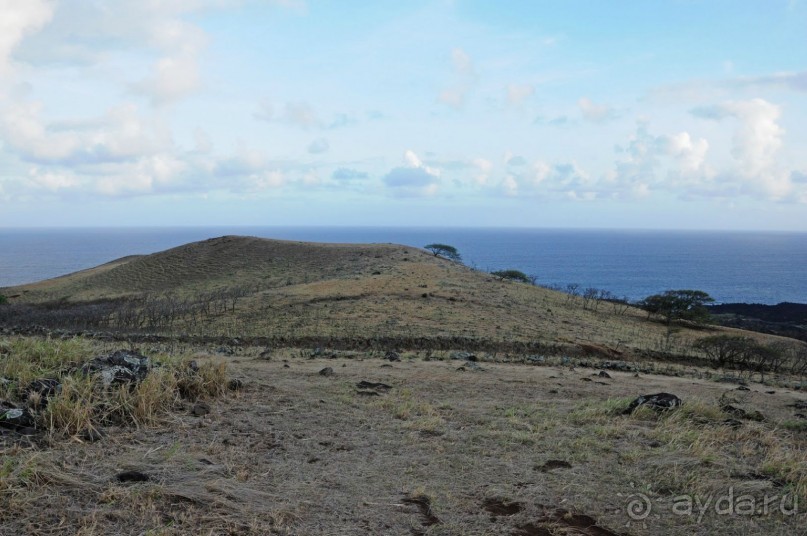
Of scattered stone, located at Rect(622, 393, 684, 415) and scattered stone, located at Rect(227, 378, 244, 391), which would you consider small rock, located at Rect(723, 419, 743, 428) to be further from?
scattered stone, located at Rect(227, 378, 244, 391)

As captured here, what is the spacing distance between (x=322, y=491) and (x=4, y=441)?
3534mm

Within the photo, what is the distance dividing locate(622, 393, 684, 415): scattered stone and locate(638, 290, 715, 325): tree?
3123 cm

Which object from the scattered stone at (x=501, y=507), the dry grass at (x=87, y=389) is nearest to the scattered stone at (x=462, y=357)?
the dry grass at (x=87, y=389)

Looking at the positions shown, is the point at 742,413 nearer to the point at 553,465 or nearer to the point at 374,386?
the point at 553,465

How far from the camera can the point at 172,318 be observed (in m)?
24.4

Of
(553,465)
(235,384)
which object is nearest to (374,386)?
(235,384)

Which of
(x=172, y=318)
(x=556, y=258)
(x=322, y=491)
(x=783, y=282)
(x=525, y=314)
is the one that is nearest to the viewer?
(x=322, y=491)

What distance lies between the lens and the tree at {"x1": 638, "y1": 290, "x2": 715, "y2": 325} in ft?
124

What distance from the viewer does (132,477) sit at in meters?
5.36

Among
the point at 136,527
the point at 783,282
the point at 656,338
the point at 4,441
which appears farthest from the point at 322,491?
the point at 783,282

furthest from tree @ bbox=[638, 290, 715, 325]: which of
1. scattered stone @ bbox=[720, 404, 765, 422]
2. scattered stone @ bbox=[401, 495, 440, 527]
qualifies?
scattered stone @ bbox=[401, 495, 440, 527]

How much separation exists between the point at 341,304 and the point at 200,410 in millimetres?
19389

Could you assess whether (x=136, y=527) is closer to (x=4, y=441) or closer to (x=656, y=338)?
(x=4, y=441)

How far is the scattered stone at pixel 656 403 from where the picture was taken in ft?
29.7
